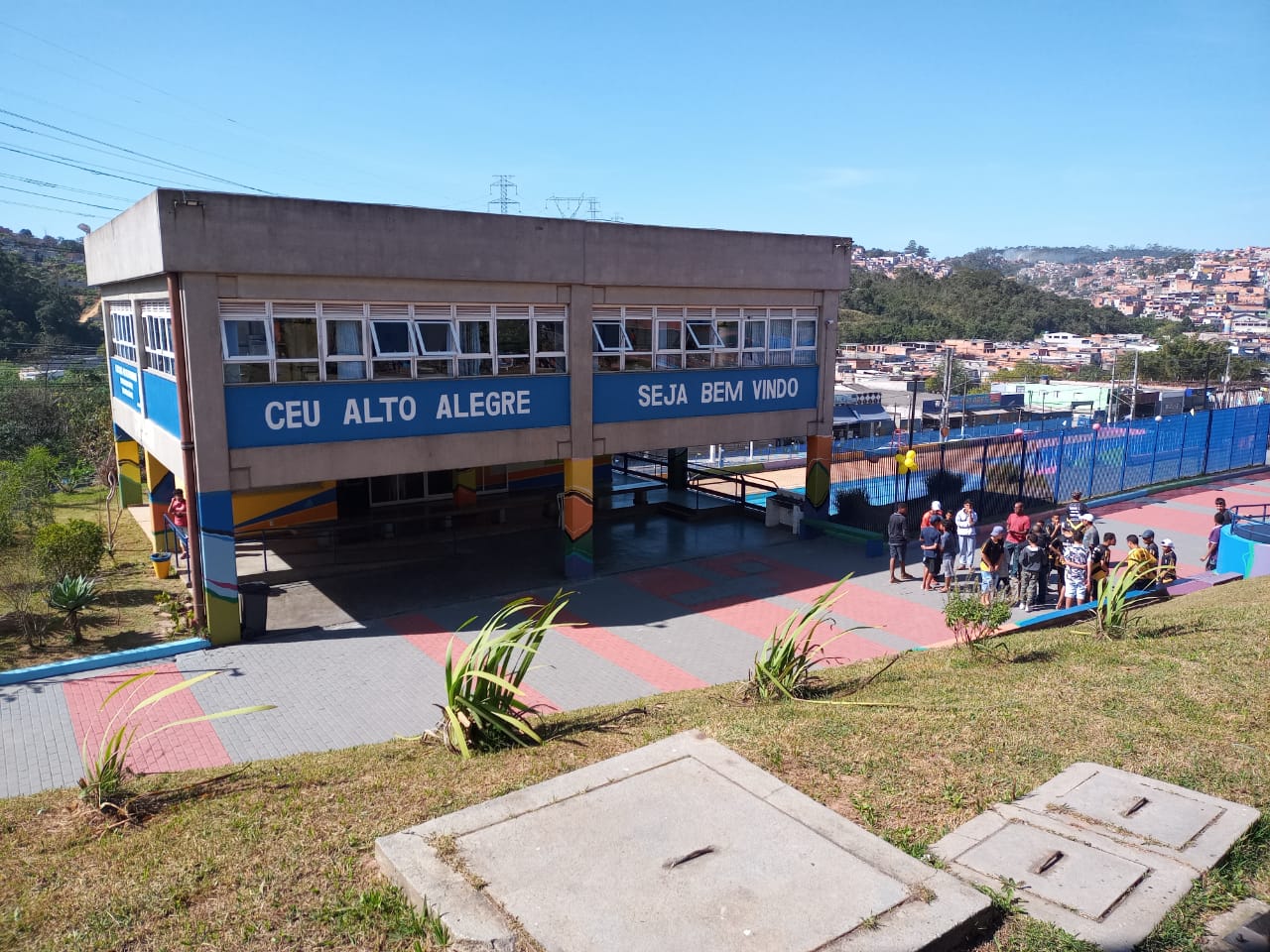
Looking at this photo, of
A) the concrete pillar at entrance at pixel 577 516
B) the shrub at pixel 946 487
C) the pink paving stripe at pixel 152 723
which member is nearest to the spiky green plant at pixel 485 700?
the pink paving stripe at pixel 152 723

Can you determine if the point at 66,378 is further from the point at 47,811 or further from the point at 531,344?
the point at 47,811

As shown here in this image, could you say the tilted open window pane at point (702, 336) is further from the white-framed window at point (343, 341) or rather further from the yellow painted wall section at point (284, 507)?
the yellow painted wall section at point (284, 507)

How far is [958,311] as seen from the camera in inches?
5630

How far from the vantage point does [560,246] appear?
630 inches

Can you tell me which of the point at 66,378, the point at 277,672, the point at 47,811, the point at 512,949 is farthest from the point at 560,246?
the point at 66,378

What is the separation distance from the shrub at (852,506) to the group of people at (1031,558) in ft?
11.2

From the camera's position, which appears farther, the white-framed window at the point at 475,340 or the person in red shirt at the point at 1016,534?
the person in red shirt at the point at 1016,534

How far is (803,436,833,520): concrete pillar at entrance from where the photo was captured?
68.8 ft

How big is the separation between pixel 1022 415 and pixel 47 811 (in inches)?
2070

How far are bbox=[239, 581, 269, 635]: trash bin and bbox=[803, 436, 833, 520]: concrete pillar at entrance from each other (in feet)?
39.8

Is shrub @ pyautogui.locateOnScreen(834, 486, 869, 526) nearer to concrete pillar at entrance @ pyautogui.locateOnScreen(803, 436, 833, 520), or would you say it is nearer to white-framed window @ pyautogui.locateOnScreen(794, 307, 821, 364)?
concrete pillar at entrance @ pyautogui.locateOnScreen(803, 436, 833, 520)

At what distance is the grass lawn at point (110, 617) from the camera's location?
1299cm

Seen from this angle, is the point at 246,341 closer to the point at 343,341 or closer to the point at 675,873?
the point at 343,341

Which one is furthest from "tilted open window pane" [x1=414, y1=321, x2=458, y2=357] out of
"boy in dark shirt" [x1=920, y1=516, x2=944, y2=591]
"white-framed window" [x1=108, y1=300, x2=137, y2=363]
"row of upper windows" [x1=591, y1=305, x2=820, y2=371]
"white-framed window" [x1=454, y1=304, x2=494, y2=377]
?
A: "boy in dark shirt" [x1=920, y1=516, x2=944, y2=591]
